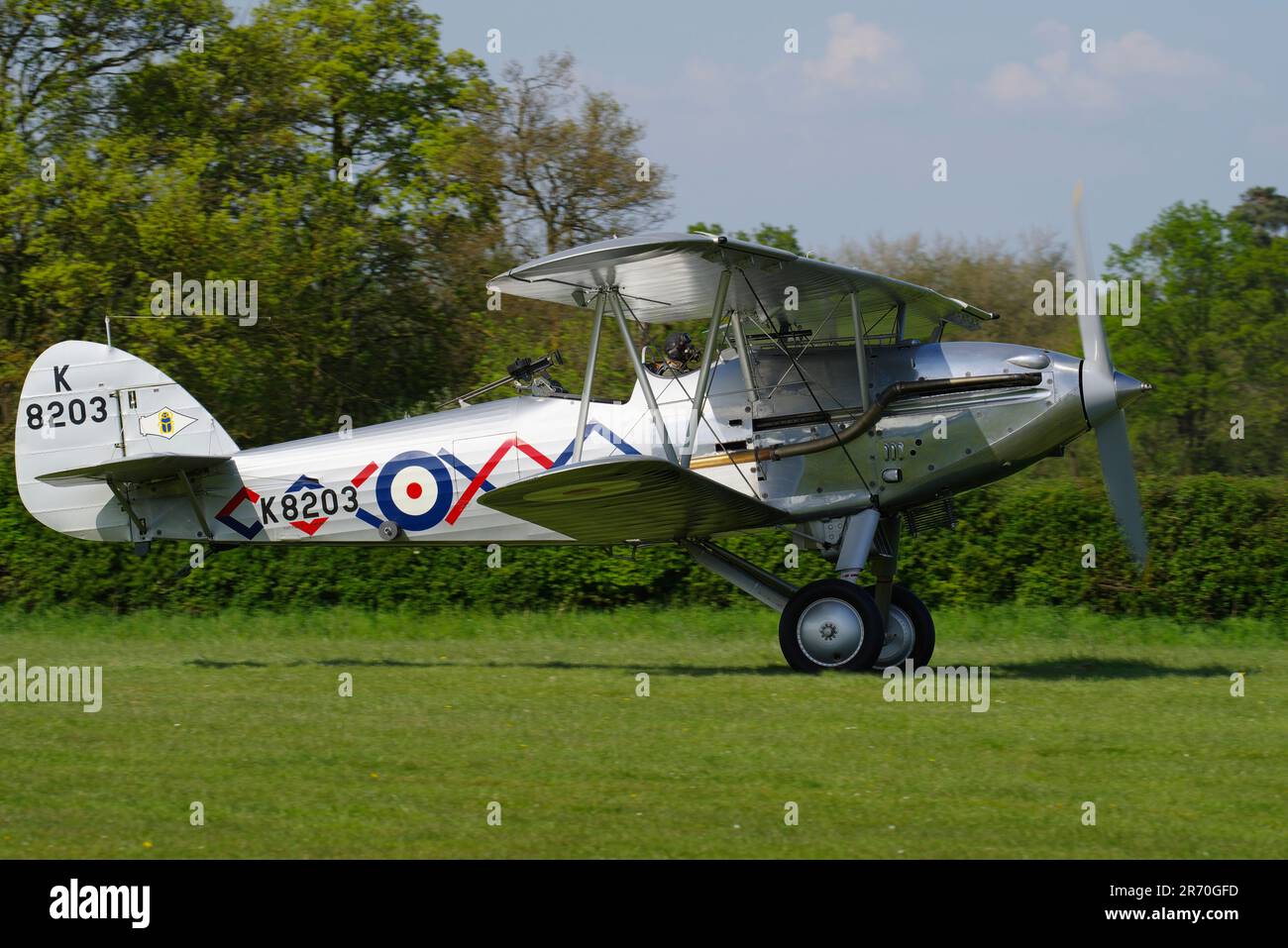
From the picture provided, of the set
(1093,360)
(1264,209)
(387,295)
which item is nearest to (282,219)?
(387,295)

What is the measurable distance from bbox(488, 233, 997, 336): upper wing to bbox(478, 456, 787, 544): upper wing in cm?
151

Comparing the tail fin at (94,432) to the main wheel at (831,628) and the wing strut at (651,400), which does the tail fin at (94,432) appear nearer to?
the wing strut at (651,400)

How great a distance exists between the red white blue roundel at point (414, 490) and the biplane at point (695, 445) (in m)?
0.02

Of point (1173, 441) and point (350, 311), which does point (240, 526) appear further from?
point (1173, 441)

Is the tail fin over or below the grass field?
over

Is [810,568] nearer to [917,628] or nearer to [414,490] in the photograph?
[917,628]

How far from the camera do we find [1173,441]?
25.2m

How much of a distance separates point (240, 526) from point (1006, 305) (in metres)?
21.3

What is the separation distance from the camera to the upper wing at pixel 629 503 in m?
9.75

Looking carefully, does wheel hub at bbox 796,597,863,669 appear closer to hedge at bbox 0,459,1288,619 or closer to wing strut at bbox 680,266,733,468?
wing strut at bbox 680,266,733,468

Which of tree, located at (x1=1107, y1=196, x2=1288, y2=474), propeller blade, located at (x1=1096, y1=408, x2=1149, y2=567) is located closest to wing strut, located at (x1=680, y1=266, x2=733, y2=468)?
propeller blade, located at (x1=1096, y1=408, x2=1149, y2=567)

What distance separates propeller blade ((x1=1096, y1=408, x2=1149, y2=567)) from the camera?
36.6 ft

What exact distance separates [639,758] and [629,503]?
3081 millimetres

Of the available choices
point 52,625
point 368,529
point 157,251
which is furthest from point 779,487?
point 157,251
